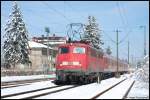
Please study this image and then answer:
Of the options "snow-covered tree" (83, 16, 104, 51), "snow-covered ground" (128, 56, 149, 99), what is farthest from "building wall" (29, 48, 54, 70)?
"snow-covered ground" (128, 56, 149, 99)

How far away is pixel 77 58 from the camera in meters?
34.6

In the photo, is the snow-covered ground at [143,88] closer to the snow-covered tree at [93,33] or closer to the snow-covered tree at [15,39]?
the snow-covered tree at [15,39]

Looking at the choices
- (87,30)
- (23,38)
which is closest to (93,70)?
(23,38)

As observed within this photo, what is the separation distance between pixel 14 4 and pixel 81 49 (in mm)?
49389

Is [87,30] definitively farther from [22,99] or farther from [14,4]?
[22,99]

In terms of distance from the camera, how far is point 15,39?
268 ft

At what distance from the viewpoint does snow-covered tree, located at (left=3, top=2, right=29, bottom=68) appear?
8006cm

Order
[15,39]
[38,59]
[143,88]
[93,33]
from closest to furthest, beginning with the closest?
[143,88] → [15,39] → [93,33] → [38,59]

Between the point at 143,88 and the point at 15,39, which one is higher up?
the point at 15,39

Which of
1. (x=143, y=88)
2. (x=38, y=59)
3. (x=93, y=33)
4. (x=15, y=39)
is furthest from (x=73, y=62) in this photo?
(x=38, y=59)

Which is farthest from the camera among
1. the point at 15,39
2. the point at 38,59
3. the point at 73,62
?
the point at 38,59

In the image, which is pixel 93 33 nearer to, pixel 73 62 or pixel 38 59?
pixel 38 59

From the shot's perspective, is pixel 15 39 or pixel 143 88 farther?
pixel 15 39

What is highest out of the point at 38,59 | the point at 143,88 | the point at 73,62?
the point at 73,62
